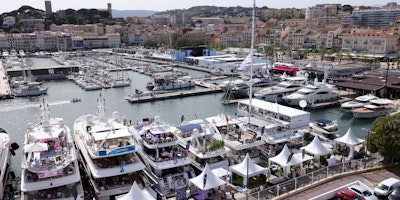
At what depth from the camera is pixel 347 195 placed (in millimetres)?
17031

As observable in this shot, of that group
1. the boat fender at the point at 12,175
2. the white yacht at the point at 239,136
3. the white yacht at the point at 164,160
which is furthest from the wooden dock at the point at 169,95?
the white yacht at the point at 164,160

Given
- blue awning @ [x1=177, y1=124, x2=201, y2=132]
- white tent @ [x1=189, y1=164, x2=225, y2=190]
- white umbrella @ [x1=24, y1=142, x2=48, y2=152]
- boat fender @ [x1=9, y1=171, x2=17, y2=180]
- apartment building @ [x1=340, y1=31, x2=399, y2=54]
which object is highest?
apartment building @ [x1=340, y1=31, x2=399, y2=54]

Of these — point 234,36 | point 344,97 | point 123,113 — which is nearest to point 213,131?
point 123,113

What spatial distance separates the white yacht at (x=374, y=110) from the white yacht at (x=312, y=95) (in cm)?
584

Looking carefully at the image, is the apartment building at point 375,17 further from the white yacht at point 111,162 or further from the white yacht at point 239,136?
the white yacht at point 111,162

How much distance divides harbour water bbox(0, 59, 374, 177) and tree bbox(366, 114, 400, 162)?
11.6 metres

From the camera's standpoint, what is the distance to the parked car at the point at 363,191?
55.6 feet

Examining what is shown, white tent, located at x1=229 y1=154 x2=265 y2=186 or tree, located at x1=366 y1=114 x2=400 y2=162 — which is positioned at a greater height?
tree, located at x1=366 y1=114 x2=400 y2=162

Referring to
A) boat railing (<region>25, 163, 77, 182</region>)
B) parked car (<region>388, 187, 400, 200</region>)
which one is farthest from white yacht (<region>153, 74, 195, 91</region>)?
parked car (<region>388, 187, 400, 200</region>)

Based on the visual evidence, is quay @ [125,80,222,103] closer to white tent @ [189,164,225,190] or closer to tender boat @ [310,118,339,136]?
tender boat @ [310,118,339,136]

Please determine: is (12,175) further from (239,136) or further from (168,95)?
(168,95)

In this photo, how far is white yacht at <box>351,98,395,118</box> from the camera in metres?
36.9

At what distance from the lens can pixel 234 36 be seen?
127 metres

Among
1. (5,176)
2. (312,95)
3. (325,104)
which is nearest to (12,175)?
(5,176)
